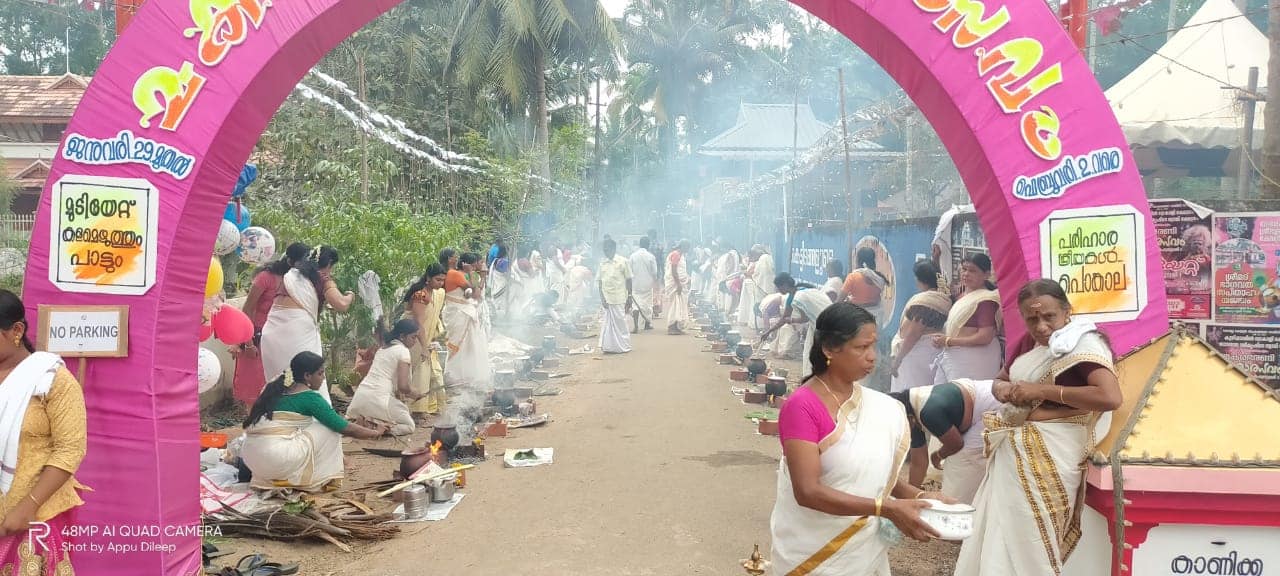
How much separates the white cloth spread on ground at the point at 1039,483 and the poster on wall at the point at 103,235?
4.20 m

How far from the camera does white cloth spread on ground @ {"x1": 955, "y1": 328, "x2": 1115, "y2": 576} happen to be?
379 cm

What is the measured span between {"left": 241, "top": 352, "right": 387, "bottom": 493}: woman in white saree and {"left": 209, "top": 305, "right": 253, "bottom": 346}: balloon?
2.69 ft

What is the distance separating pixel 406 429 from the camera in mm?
8648

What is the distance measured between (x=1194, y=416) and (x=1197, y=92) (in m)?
10.3

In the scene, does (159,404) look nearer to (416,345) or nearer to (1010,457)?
(1010,457)

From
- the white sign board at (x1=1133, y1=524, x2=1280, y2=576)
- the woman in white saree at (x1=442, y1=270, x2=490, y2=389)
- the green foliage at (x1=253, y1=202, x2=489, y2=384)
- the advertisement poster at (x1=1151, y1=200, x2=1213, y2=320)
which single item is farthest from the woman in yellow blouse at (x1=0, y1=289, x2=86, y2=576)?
the woman in white saree at (x1=442, y1=270, x2=490, y2=389)

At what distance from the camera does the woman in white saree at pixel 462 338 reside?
1081 centimetres

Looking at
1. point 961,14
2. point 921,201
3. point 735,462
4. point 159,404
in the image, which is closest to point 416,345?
point 735,462

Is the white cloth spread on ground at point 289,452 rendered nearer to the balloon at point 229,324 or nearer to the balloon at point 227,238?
the balloon at point 229,324

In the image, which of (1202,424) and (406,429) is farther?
(406,429)

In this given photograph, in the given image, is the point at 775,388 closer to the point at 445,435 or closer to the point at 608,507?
the point at 445,435

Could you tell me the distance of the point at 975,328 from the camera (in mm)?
6305

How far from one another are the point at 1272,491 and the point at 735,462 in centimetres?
472

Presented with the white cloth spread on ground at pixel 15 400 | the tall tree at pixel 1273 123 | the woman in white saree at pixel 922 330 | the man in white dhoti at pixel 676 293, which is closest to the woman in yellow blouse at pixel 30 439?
the white cloth spread on ground at pixel 15 400
